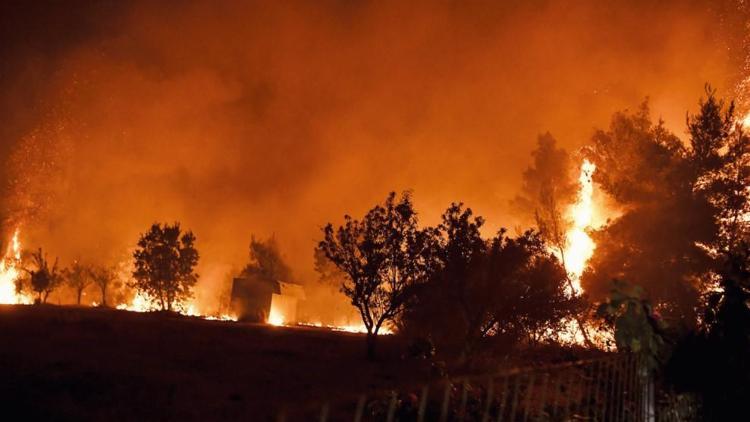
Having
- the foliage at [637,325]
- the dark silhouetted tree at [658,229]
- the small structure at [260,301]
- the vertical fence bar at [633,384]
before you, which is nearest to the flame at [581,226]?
the dark silhouetted tree at [658,229]

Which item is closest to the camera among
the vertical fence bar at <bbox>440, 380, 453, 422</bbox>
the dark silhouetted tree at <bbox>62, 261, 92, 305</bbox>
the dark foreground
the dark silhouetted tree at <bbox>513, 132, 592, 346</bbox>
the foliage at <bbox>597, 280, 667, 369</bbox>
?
the vertical fence bar at <bbox>440, 380, 453, 422</bbox>

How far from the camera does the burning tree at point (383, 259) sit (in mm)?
22812

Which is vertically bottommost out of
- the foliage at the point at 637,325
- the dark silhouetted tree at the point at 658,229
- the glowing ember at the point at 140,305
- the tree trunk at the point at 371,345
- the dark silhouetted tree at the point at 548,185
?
the glowing ember at the point at 140,305

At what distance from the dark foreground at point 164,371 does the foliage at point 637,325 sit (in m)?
4.26

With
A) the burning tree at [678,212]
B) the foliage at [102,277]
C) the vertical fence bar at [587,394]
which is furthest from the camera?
the foliage at [102,277]

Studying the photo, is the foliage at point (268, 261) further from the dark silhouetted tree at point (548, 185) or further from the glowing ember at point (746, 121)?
the glowing ember at point (746, 121)

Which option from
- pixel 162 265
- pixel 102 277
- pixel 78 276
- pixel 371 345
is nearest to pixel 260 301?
pixel 162 265

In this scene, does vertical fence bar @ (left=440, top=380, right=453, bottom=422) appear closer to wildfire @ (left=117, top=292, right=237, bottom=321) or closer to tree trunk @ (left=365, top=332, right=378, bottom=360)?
tree trunk @ (left=365, top=332, right=378, bottom=360)

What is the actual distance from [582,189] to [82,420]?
39.6 metres

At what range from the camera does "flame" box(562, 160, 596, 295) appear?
3550cm

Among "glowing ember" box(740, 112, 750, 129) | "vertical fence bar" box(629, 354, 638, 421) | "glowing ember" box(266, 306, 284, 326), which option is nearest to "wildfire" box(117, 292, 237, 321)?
"glowing ember" box(266, 306, 284, 326)

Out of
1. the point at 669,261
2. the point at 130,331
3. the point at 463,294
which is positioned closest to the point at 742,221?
the point at 669,261

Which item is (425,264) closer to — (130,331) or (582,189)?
(130,331)

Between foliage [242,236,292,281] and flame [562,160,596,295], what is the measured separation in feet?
155
